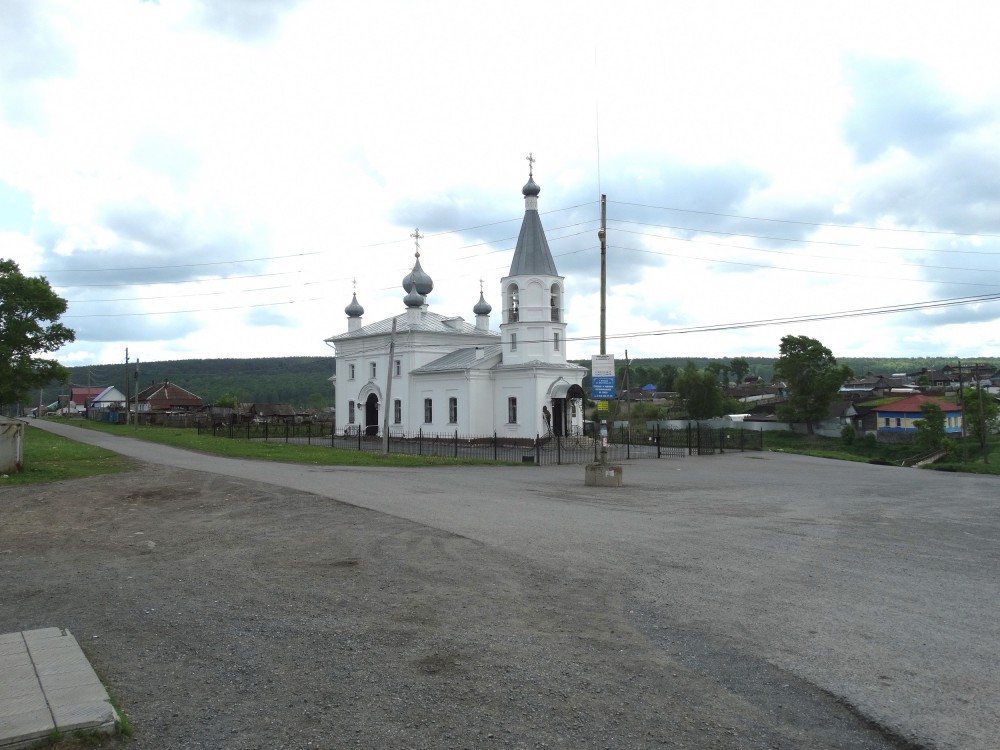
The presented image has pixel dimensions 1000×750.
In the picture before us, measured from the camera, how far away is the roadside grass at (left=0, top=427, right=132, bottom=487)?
61.6 feet

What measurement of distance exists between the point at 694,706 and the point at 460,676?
168 centimetres

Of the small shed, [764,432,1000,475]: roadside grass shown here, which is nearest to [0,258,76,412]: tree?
the small shed

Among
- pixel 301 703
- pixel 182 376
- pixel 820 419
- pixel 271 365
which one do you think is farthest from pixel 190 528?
pixel 271 365

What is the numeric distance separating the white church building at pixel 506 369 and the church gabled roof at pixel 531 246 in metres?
0.05

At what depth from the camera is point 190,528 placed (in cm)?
1211

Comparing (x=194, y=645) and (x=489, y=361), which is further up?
(x=489, y=361)

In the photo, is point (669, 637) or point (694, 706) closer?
point (694, 706)

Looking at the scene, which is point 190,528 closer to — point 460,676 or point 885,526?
point 460,676

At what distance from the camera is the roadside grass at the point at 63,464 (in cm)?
1878

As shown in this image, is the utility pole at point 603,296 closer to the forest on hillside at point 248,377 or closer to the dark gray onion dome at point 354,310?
the dark gray onion dome at point 354,310

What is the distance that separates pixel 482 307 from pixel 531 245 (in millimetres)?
11567

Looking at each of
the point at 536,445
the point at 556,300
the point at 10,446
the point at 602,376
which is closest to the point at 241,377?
the point at 556,300

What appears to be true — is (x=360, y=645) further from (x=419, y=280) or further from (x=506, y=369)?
(x=419, y=280)

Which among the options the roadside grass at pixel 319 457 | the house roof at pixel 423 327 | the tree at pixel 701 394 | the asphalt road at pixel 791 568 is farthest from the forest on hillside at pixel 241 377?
the asphalt road at pixel 791 568
